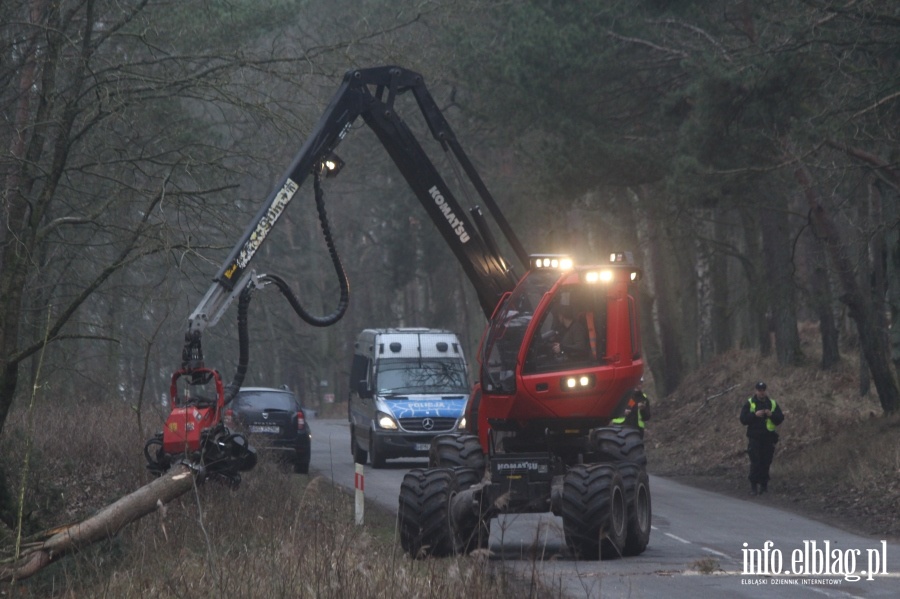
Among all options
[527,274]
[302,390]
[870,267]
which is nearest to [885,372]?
[870,267]

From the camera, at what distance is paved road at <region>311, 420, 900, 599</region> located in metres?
10.8

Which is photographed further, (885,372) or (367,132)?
(367,132)

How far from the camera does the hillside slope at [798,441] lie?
62.5ft

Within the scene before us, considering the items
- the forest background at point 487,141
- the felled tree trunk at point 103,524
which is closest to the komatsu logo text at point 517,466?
the forest background at point 487,141

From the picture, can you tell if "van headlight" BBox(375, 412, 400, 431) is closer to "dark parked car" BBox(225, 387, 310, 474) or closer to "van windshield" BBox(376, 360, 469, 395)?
"van windshield" BBox(376, 360, 469, 395)

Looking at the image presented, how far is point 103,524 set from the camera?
1020 cm

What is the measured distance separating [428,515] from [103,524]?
11.2ft

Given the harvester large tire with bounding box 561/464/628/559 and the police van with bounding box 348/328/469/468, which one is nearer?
the harvester large tire with bounding box 561/464/628/559

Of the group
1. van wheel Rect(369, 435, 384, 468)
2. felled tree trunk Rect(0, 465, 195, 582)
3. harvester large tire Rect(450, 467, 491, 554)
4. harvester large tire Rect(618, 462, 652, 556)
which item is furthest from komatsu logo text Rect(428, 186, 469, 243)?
van wheel Rect(369, 435, 384, 468)

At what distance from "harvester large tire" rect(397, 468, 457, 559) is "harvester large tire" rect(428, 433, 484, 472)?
0.95 meters

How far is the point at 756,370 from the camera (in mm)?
32281

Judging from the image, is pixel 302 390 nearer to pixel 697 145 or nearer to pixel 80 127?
pixel 697 145

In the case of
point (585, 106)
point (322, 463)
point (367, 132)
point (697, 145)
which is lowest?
point (322, 463)

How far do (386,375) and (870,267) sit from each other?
424 inches
